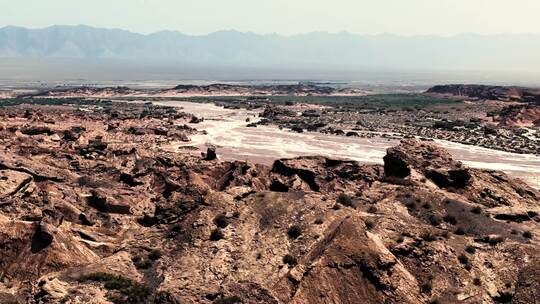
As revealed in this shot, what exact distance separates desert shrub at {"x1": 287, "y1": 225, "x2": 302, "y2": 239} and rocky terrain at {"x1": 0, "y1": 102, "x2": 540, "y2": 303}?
4 cm

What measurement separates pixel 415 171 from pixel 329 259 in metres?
16.7

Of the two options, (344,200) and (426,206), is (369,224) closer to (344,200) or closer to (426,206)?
(344,200)

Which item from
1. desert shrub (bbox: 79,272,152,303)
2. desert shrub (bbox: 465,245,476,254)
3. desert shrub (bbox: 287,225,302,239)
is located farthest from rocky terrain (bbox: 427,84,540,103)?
desert shrub (bbox: 79,272,152,303)

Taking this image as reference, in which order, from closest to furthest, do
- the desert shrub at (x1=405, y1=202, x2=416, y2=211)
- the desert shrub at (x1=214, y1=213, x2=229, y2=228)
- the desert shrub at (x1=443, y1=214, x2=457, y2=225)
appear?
the desert shrub at (x1=214, y1=213, x2=229, y2=228) < the desert shrub at (x1=443, y1=214, x2=457, y2=225) < the desert shrub at (x1=405, y1=202, x2=416, y2=211)

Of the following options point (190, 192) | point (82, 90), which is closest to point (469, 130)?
point (190, 192)

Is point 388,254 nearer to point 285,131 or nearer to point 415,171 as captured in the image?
point 415,171

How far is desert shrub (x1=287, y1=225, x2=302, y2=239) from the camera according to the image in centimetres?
2225

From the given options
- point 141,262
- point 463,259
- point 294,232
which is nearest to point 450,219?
point 463,259

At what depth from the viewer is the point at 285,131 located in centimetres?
9519

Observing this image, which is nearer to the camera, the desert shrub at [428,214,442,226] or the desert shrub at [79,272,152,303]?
the desert shrub at [79,272,152,303]

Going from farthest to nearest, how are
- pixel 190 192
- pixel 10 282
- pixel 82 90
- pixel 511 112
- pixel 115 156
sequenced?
pixel 82 90 → pixel 511 112 → pixel 115 156 → pixel 190 192 → pixel 10 282

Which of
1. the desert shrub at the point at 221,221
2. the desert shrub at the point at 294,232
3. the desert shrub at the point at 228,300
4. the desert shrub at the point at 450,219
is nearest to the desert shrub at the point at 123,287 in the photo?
the desert shrub at the point at 228,300

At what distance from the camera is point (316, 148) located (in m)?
77.1

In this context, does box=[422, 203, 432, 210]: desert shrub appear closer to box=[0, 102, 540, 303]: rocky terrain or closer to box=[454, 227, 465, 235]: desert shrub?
box=[0, 102, 540, 303]: rocky terrain
